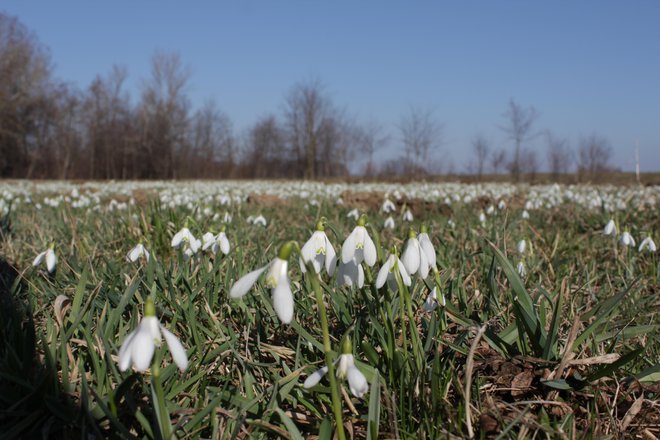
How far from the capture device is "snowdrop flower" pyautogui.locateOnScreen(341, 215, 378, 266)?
1.54 m

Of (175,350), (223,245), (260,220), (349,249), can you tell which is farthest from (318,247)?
(260,220)

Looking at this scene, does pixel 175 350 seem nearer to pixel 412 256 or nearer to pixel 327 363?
pixel 327 363

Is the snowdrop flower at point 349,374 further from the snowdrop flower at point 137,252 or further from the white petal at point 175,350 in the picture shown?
the snowdrop flower at point 137,252

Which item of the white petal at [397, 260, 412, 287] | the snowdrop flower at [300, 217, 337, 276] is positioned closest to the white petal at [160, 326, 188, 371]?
the snowdrop flower at [300, 217, 337, 276]

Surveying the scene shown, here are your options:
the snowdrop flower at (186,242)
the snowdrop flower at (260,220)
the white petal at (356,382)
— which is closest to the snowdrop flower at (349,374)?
the white petal at (356,382)

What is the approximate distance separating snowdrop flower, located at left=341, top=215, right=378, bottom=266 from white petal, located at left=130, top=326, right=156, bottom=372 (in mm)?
625

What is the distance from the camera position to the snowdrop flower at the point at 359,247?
1539mm

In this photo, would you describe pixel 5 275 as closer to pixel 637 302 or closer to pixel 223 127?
pixel 637 302

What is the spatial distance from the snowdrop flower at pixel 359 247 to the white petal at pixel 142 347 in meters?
0.62

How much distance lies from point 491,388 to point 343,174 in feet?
140

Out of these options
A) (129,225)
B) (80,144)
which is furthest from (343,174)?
(129,225)

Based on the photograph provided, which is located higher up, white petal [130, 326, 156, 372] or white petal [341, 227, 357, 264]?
white petal [341, 227, 357, 264]

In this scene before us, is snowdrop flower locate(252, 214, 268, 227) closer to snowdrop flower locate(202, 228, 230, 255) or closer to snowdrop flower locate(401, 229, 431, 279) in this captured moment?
snowdrop flower locate(202, 228, 230, 255)

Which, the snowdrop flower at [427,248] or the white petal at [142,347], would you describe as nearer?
the white petal at [142,347]
